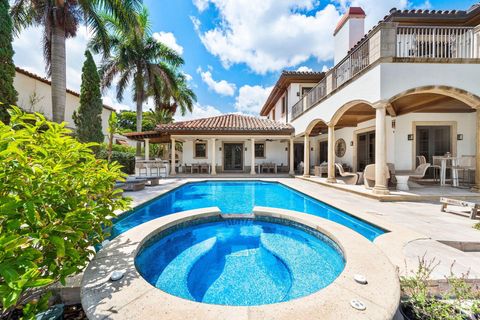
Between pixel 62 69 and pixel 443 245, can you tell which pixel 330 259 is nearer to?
pixel 443 245

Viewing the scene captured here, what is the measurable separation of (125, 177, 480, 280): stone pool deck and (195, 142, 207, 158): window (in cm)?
1334

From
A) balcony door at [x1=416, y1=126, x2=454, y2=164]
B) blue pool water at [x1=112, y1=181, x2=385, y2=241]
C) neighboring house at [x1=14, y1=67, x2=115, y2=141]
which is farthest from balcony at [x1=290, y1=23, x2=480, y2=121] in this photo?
neighboring house at [x1=14, y1=67, x2=115, y2=141]

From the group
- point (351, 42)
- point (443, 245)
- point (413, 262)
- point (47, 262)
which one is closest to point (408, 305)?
point (413, 262)

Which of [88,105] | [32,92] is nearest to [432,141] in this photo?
[88,105]

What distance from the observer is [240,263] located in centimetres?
367

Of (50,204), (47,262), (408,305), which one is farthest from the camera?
(408,305)

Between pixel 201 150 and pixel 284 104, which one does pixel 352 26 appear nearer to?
pixel 284 104

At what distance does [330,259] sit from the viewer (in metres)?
3.56

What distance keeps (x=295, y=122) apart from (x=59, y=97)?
14.2m

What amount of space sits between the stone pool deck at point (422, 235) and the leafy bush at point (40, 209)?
3.86 m

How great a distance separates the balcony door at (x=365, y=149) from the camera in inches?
454

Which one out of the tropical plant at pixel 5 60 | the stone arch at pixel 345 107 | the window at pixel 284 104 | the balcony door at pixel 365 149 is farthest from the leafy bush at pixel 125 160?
the balcony door at pixel 365 149

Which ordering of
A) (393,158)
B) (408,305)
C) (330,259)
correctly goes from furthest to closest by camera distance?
(393,158)
(330,259)
(408,305)

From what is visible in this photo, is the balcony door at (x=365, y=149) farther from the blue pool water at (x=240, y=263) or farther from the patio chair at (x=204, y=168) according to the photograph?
the patio chair at (x=204, y=168)
